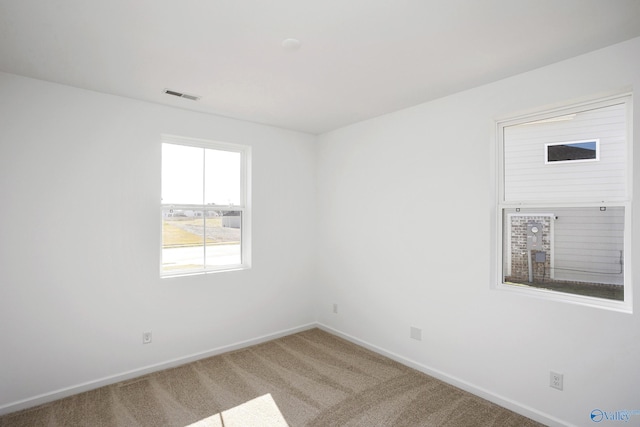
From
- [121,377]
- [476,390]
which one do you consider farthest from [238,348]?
[476,390]

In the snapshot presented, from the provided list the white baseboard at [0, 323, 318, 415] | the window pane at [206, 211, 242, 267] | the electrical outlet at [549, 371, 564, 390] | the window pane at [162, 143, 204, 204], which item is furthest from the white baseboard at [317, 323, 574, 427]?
the window pane at [162, 143, 204, 204]

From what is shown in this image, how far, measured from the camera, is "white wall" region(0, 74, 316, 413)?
8.47 feet

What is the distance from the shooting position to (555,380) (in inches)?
92.5

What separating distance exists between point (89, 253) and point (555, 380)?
388 centimetres

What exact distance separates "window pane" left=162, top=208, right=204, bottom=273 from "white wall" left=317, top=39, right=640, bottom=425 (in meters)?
1.65

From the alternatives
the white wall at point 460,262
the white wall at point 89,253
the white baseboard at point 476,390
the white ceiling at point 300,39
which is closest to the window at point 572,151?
the white wall at point 460,262

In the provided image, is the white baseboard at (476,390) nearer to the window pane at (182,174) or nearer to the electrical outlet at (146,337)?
the electrical outlet at (146,337)

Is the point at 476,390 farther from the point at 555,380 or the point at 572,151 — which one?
the point at 572,151

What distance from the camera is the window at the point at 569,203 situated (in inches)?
88.3

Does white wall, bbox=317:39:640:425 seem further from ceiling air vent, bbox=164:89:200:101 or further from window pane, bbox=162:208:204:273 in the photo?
ceiling air vent, bbox=164:89:200:101

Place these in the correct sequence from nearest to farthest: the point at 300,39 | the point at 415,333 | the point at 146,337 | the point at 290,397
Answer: the point at 300,39 < the point at 290,397 < the point at 146,337 < the point at 415,333

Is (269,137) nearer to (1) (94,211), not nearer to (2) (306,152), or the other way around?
(2) (306,152)

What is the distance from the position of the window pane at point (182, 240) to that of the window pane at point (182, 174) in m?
0.14

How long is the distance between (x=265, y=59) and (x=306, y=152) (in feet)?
7.16
